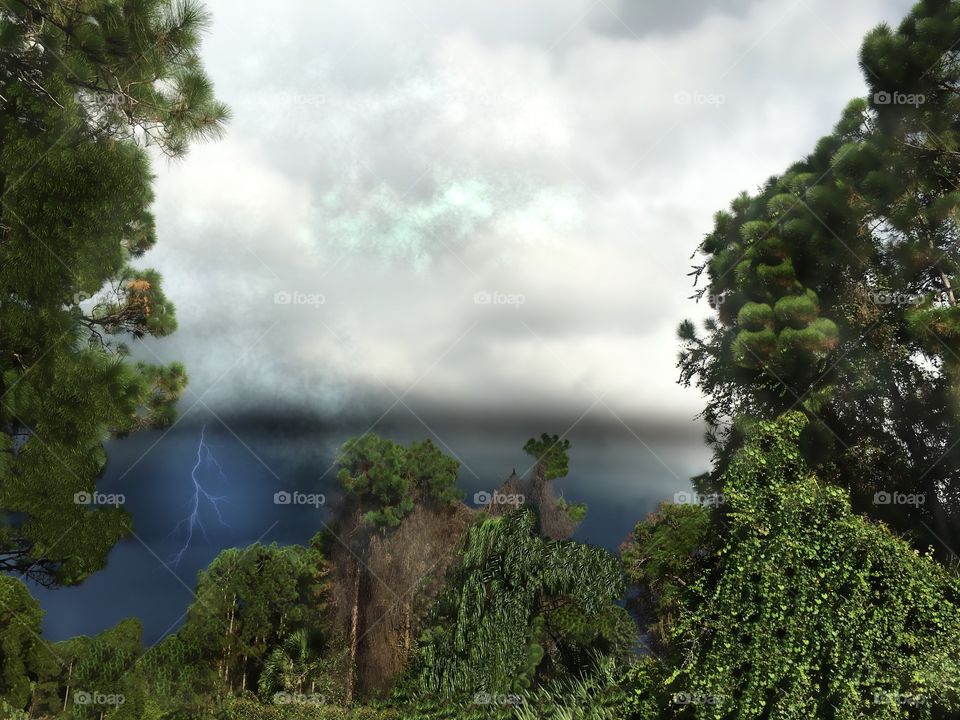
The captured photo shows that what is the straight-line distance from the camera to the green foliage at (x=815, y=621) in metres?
7.15

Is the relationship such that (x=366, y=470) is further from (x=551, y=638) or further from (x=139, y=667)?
(x=551, y=638)

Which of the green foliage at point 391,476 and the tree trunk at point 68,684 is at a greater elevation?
the green foliage at point 391,476

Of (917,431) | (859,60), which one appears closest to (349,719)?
(917,431)

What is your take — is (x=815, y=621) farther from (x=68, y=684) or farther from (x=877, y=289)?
(x=68, y=684)

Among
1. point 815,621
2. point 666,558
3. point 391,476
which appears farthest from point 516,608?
point 391,476

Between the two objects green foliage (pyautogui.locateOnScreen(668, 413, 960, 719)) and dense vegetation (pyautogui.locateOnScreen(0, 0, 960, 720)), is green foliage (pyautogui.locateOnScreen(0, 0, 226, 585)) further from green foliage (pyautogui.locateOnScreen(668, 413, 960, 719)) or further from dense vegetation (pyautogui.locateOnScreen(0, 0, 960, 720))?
green foliage (pyautogui.locateOnScreen(668, 413, 960, 719))

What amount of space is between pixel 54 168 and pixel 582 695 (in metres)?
8.90

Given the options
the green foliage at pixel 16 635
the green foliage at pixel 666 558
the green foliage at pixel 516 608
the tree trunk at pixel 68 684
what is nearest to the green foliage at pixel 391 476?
the green foliage at pixel 666 558

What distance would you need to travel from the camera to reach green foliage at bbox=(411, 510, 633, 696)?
9.53 meters

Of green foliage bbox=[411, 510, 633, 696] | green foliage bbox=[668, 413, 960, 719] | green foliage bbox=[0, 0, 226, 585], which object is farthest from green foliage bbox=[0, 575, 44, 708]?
green foliage bbox=[668, 413, 960, 719]

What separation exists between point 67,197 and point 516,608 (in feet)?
24.0

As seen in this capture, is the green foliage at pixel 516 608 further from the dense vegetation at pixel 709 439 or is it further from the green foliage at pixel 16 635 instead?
the green foliage at pixel 16 635

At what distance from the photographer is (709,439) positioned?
48.4 feet

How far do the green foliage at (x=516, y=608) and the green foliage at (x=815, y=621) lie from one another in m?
2.15
